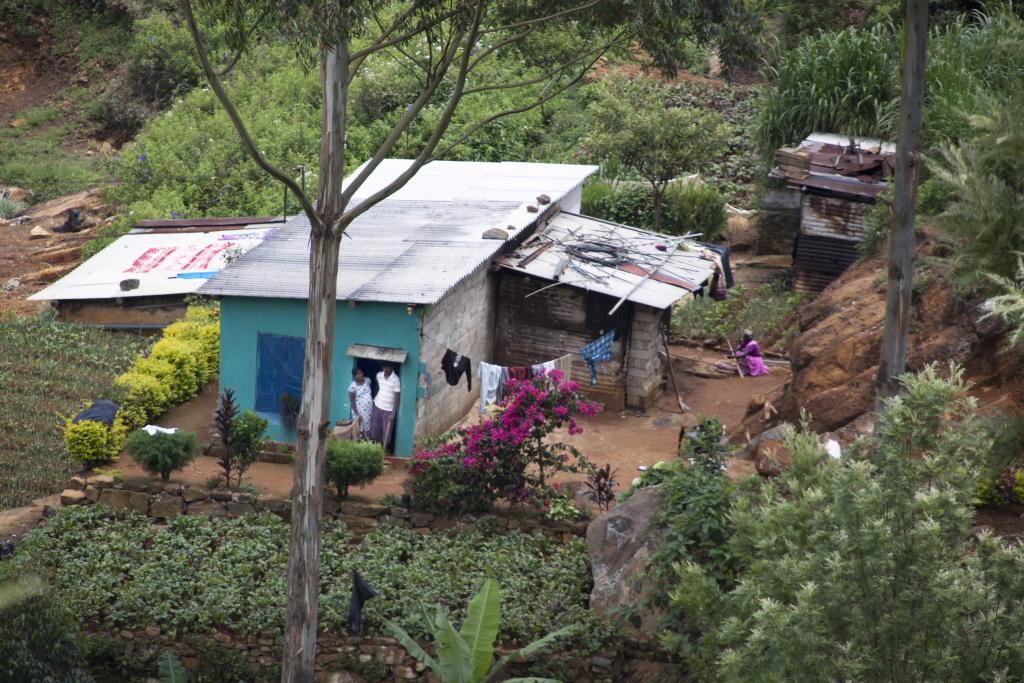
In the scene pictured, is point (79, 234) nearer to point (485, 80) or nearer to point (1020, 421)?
point (485, 80)

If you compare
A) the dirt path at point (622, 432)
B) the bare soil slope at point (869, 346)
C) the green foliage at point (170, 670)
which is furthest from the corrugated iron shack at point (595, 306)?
the green foliage at point (170, 670)

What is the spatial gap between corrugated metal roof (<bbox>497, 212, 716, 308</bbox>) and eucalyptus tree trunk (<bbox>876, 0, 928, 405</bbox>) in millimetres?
7029

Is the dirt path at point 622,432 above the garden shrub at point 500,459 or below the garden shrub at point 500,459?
below

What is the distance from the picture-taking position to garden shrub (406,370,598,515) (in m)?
12.1

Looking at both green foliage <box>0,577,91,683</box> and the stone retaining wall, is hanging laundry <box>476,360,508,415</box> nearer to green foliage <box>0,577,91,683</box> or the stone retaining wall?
the stone retaining wall

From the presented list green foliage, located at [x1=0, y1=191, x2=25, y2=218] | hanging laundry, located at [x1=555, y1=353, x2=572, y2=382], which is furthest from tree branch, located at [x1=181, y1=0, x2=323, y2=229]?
green foliage, located at [x1=0, y1=191, x2=25, y2=218]

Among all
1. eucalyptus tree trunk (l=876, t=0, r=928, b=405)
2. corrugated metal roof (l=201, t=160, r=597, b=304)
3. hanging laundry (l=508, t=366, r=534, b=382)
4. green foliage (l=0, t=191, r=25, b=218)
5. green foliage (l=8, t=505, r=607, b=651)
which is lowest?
green foliage (l=0, t=191, r=25, b=218)

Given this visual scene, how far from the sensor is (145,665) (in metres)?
10.0

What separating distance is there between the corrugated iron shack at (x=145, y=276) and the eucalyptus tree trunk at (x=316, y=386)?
9026mm

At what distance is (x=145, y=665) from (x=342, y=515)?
117 inches

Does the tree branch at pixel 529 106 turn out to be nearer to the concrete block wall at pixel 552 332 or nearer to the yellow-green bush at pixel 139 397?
the concrete block wall at pixel 552 332

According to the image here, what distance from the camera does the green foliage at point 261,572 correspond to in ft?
34.0

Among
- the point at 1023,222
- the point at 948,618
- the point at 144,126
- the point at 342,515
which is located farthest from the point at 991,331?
the point at 144,126

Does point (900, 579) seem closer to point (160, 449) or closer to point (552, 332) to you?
point (160, 449)
